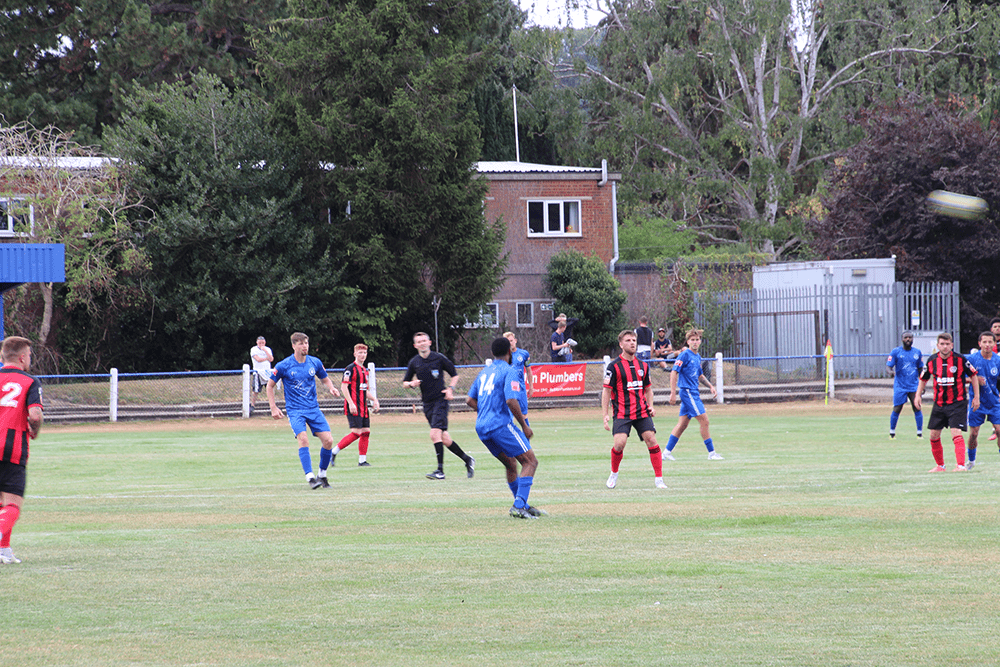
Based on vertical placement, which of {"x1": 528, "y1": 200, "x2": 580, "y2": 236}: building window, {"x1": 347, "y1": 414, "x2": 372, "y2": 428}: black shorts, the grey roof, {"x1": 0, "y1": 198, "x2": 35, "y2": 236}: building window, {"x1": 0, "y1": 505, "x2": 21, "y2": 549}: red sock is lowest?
{"x1": 0, "y1": 505, "x2": 21, "y2": 549}: red sock

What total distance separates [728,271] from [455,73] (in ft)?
42.5

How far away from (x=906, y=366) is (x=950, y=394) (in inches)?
286

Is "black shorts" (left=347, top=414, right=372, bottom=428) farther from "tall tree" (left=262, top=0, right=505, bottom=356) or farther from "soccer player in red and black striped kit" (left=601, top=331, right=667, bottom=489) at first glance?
"tall tree" (left=262, top=0, right=505, bottom=356)

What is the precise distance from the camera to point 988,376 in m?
17.2

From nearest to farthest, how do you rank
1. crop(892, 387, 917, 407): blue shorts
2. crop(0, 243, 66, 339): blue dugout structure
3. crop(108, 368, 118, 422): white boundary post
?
crop(892, 387, 917, 407): blue shorts → crop(0, 243, 66, 339): blue dugout structure → crop(108, 368, 118, 422): white boundary post

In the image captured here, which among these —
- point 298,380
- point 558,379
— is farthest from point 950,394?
point 558,379

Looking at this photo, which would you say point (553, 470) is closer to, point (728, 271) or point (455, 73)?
point (455, 73)

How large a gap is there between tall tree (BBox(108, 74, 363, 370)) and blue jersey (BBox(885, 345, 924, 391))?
19.2 metres

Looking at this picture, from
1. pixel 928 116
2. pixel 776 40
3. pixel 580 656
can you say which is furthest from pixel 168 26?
pixel 580 656

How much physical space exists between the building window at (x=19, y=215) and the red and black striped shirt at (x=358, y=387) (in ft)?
66.7

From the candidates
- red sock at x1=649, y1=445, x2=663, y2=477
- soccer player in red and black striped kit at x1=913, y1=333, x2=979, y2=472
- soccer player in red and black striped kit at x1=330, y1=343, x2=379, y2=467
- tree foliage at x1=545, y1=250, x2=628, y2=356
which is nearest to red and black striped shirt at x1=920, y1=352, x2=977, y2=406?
soccer player in red and black striped kit at x1=913, y1=333, x2=979, y2=472

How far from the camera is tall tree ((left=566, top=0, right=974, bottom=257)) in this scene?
52.9m

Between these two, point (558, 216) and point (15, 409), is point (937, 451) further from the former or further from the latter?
point (558, 216)

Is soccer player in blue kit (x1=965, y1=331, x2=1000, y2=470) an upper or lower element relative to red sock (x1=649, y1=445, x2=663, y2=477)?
upper
